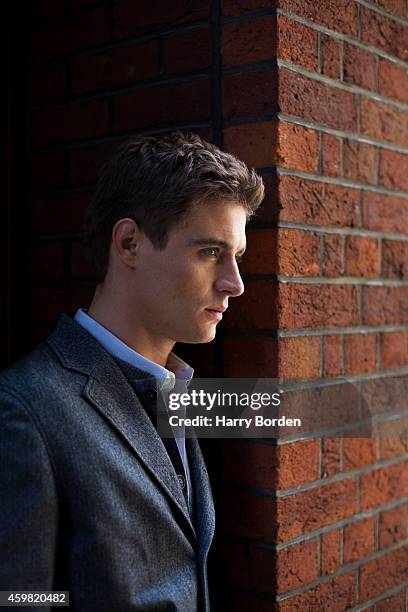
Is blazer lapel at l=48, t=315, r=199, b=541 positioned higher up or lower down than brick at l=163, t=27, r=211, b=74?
lower down

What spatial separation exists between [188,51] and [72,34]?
487mm

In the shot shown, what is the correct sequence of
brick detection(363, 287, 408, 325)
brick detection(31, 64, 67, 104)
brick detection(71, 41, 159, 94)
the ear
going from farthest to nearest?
brick detection(31, 64, 67, 104) → brick detection(363, 287, 408, 325) → brick detection(71, 41, 159, 94) → the ear

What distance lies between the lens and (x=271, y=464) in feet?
6.07

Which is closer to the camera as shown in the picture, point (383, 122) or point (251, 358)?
point (251, 358)

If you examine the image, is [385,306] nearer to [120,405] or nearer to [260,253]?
[260,253]

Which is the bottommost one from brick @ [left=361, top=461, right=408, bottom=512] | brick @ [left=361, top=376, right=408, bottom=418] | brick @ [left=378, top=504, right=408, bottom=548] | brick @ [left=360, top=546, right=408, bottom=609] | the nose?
brick @ [left=360, top=546, right=408, bottom=609]

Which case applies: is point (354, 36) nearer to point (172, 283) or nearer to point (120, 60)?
point (120, 60)

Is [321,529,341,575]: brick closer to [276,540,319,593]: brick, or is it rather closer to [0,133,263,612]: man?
[276,540,319,593]: brick

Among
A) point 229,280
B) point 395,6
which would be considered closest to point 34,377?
point 229,280

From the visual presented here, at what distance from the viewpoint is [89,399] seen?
153 centimetres

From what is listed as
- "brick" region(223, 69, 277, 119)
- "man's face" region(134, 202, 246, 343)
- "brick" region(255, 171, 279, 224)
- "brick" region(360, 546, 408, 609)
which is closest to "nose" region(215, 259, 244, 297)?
"man's face" region(134, 202, 246, 343)

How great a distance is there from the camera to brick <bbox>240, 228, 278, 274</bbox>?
1.85 meters

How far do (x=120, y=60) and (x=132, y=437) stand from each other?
116 centimetres

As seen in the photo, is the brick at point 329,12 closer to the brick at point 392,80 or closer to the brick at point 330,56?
the brick at point 330,56
